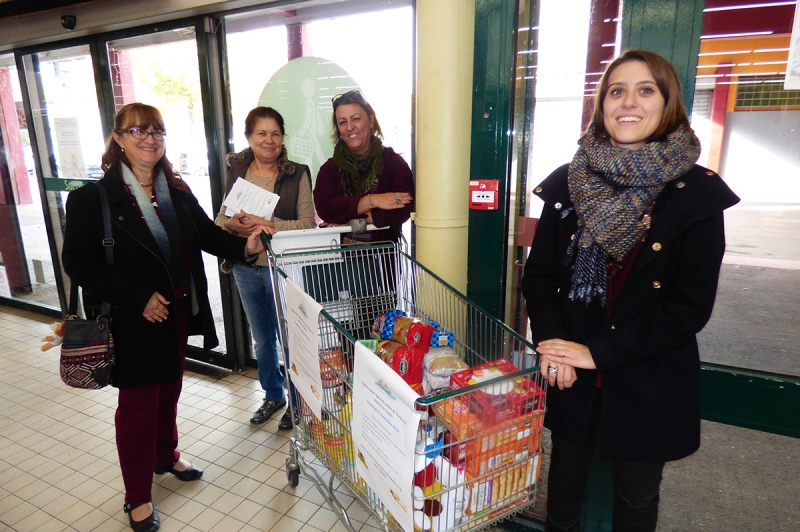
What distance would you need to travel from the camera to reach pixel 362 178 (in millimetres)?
2514

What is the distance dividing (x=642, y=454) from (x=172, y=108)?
374 centimetres

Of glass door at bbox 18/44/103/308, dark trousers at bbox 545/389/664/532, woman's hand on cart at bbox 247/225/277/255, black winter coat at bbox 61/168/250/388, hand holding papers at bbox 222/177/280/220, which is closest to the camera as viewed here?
dark trousers at bbox 545/389/664/532

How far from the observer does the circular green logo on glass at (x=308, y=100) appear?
2.99 m

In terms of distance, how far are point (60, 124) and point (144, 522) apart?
3811 mm

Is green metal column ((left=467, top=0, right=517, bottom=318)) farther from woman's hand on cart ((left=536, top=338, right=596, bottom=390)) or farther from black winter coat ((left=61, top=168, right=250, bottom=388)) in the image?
black winter coat ((left=61, top=168, right=250, bottom=388))

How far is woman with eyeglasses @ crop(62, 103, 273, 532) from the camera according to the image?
1.98 m

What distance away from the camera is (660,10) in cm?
166

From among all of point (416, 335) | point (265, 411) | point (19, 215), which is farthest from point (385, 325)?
point (19, 215)

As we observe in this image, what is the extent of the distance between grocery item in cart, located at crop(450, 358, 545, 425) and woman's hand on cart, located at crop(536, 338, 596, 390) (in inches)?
2.4

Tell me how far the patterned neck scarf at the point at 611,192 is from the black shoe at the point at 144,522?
2.12 m

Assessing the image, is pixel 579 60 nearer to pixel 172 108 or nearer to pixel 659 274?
pixel 659 274

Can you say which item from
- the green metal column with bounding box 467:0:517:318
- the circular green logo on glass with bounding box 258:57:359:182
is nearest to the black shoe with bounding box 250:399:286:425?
the circular green logo on glass with bounding box 258:57:359:182

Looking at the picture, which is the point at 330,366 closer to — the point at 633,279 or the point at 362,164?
the point at 633,279

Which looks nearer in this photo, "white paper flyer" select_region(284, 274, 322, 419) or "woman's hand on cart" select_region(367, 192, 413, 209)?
"white paper flyer" select_region(284, 274, 322, 419)
